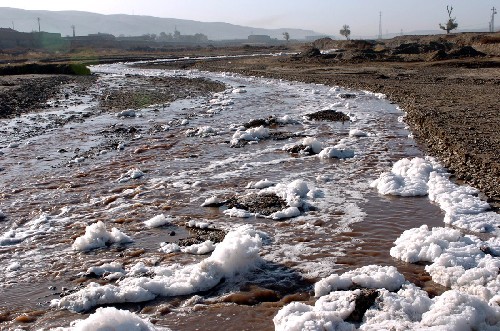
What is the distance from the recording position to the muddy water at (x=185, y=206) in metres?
4.69

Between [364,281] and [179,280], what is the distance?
184 centimetres

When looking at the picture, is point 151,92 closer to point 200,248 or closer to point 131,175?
point 131,175

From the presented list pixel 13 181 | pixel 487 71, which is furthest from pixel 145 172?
pixel 487 71

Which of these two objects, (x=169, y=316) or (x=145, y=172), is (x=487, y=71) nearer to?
(x=145, y=172)

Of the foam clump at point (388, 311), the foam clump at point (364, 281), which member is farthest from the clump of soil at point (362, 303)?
the foam clump at point (364, 281)

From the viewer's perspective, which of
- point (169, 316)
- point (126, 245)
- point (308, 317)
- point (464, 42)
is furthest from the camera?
point (464, 42)

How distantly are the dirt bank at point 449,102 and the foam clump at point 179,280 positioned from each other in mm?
3825

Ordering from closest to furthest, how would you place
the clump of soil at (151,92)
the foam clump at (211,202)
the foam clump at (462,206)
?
1. the foam clump at (462,206)
2. the foam clump at (211,202)
3. the clump of soil at (151,92)

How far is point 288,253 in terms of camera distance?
5582mm

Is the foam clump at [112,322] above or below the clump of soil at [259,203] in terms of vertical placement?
below

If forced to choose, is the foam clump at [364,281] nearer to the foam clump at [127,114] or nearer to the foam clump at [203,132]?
the foam clump at [203,132]

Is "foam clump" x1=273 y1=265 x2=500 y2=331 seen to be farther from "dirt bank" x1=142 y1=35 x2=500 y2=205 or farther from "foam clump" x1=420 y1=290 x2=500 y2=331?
"dirt bank" x1=142 y1=35 x2=500 y2=205

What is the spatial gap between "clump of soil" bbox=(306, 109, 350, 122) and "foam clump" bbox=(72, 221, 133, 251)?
31.5ft

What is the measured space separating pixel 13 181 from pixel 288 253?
592 cm
